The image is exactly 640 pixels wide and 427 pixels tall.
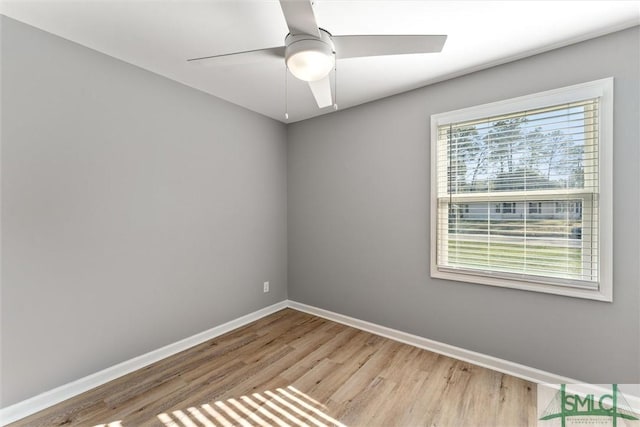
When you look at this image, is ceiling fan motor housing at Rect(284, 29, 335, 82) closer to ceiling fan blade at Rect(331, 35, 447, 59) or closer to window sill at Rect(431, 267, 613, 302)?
ceiling fan blade at Rect(331, 35, 447, 59)

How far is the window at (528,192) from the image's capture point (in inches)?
73.5

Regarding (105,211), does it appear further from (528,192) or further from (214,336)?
(528,192)

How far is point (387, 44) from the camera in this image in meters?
1.40

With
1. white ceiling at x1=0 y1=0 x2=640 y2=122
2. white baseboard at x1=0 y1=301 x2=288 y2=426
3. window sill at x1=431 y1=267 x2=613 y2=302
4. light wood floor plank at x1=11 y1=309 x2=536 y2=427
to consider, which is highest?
white ceiling at x1=0 y1=0 x2=640 y2=122

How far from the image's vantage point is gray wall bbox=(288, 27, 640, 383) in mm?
1786

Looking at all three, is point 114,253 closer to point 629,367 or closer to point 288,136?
point 288,136

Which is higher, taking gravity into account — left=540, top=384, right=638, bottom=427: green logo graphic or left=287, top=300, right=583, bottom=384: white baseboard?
left=287, top=300, right=583, bottom=384: white baseboard

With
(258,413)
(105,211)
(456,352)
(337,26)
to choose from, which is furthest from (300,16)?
(456,352)

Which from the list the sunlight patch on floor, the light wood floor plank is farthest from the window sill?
the sunlight patch on floor

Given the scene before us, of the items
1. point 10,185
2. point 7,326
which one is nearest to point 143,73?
point 10,185

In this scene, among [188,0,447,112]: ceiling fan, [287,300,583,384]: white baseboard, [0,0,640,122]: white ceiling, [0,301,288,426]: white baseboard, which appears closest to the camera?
[188,0,447,112]: ceiling fan

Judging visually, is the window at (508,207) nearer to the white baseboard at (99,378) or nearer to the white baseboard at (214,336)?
the white baseboard at (214,336)

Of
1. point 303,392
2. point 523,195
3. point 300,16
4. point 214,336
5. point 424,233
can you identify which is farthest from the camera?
point 214,336

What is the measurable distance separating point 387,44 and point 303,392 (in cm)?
230
